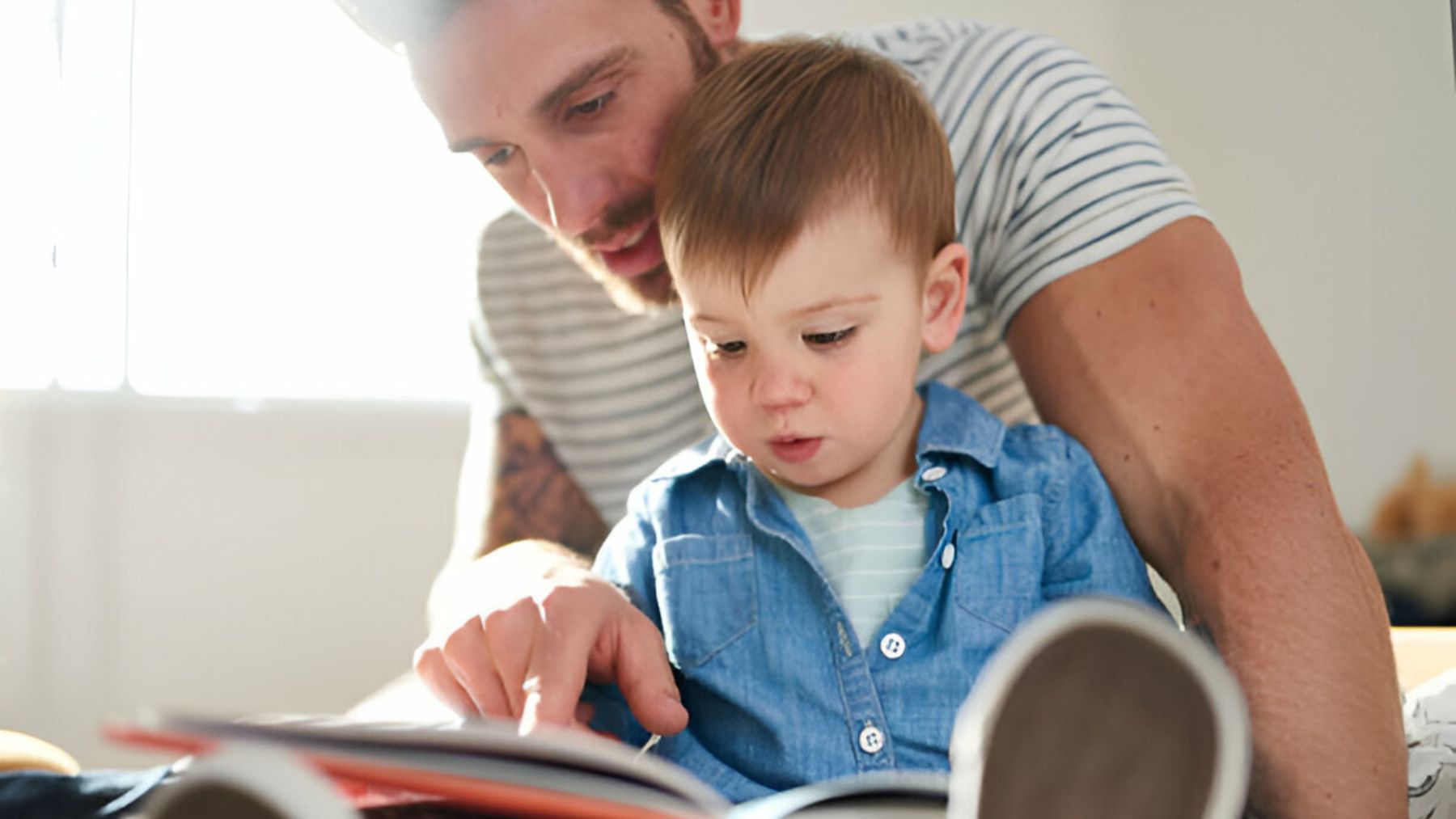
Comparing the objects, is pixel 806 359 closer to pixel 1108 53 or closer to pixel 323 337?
pixel 1108 53

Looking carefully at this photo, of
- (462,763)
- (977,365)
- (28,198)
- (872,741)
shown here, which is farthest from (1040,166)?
(28,198)

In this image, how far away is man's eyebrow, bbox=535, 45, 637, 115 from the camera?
A: 56.4 inches

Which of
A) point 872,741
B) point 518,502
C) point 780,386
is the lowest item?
point 872,741

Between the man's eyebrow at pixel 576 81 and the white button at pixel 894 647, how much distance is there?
2.34 feet

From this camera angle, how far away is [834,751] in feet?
3.33

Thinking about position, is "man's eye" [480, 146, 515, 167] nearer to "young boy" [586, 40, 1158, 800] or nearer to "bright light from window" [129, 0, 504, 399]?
"bright light from window" [129, 0, 504, 399]

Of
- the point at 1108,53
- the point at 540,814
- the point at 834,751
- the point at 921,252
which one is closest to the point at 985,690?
the point at 540,814

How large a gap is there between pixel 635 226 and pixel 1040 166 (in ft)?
1.38

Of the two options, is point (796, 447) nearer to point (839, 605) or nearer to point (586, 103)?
point (839, 605)

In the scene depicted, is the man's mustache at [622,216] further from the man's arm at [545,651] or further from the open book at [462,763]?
the open book at [462,763]

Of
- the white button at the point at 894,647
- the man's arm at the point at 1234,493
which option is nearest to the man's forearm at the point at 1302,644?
the man's arm at the point at 1234,493

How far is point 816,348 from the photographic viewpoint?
1.04 m

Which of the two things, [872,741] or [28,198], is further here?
[28,198]

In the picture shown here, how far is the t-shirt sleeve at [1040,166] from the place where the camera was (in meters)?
1.25
